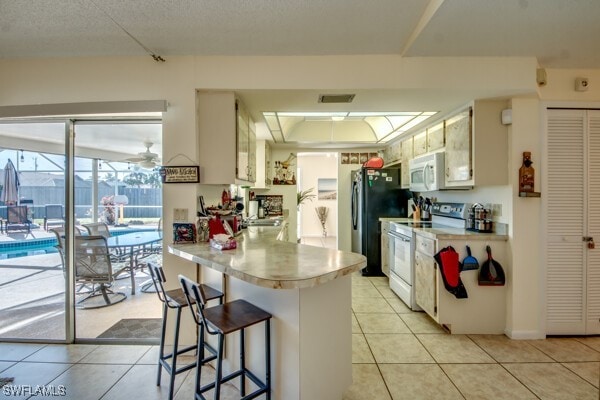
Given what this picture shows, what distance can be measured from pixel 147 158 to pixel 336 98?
232cm

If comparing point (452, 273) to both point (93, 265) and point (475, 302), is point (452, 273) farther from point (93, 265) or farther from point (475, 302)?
point (93, 265)

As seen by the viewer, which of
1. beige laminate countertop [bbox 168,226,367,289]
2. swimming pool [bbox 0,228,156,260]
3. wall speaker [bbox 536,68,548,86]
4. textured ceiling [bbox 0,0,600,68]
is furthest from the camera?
swimming pool [bbox 0,228,156,260]

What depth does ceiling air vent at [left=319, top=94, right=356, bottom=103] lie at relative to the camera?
8.38ft

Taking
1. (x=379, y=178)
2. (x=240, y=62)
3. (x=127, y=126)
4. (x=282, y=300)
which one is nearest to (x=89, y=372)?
(x=282, y=300)

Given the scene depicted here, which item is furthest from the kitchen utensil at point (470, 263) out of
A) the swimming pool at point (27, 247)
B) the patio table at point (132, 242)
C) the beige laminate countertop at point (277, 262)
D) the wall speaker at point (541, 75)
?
the swimming pool at point (27, 247)

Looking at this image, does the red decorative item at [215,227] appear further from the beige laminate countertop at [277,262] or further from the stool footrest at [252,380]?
the stool footrest at [252,380]

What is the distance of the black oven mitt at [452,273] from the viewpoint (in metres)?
2.54

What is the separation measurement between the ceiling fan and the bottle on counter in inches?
151

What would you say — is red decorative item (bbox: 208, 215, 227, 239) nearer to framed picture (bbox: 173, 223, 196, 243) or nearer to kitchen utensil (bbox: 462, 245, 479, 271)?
framed picture (bbox: 173, 223, 196, 243)

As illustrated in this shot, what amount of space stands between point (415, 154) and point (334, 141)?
4.62 feet

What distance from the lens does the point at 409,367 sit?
213 centimetres

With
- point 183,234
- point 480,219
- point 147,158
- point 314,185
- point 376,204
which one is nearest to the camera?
point 183,234

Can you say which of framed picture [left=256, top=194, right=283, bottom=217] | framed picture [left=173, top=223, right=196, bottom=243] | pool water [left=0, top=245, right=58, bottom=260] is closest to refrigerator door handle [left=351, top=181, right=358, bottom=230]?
framed picture [left=256, top=194, right=283, bottom=217]

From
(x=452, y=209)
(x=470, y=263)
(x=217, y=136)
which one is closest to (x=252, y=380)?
(x=217, y=136)
